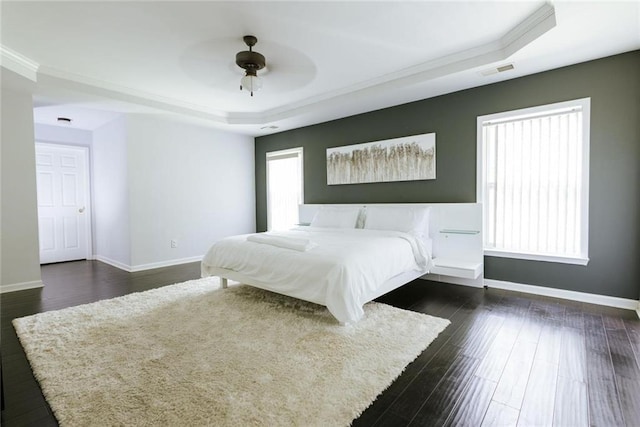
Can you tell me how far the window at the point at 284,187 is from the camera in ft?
19.3

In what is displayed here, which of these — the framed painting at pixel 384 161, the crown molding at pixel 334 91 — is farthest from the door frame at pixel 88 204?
the framed painting at pixel 384 161

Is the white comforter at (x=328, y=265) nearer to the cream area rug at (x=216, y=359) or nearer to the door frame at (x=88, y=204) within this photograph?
the cream area rug at (x=216, y=359)

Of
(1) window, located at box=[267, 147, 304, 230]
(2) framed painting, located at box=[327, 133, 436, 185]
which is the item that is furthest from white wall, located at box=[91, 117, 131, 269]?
(2) framed painting, located at box=[327, 133, 436, 185]

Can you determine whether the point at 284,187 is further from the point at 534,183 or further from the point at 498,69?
the point at 534,183

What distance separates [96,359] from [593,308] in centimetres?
429

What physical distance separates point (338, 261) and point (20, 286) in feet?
13.7

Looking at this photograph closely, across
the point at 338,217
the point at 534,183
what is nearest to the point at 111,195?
the point at 338,217

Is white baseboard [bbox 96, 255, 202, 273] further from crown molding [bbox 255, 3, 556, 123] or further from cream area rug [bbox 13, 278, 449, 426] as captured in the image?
crown molding [bbox 255, 3, 556, 123]

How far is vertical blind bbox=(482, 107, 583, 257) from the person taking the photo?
317 cm

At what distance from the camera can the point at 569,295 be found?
124 inches

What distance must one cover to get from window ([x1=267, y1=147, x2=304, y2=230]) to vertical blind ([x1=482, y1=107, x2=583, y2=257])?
331 cm

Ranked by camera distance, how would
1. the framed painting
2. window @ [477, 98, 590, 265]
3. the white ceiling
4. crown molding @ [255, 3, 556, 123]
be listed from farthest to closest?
the framed painting, window @ [477, 98, 590, 265], crown molding @ [255, 3, 556, 123], the white ceiling

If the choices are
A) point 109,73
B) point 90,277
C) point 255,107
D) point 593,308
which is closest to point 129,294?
point 90,277

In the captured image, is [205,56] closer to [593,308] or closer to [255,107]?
[255,107]
